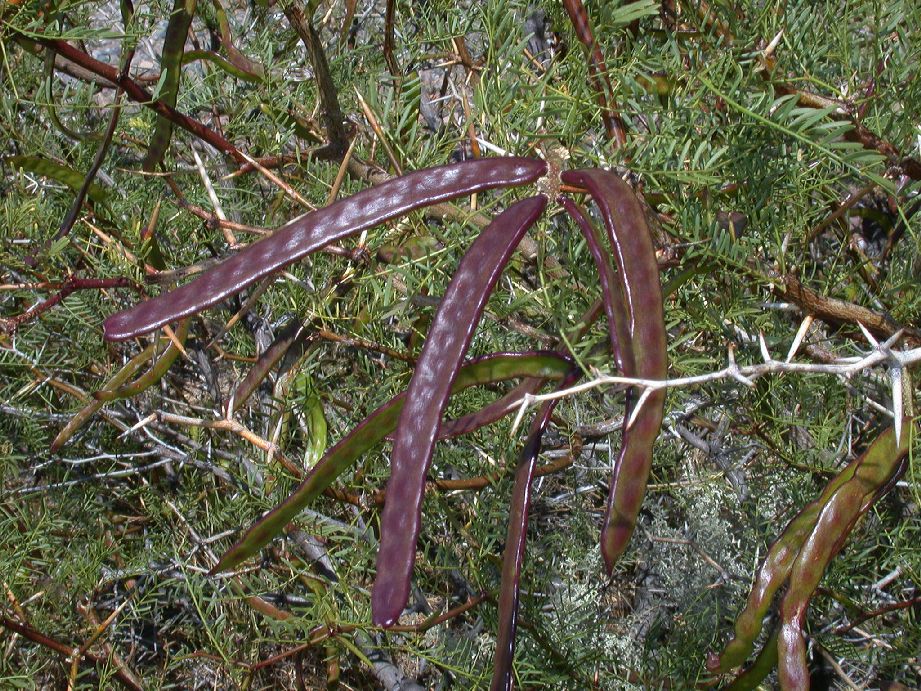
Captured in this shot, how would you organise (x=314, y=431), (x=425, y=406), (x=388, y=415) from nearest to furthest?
(x=425, y=406), (x=388, y=415), (x=314, y=431)

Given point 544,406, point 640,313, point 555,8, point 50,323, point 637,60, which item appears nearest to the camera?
point 640,313

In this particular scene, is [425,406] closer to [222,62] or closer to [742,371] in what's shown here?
[742,371]

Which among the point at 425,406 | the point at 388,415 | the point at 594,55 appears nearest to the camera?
the point at 425,406

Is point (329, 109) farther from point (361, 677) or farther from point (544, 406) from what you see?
point (361, 677)

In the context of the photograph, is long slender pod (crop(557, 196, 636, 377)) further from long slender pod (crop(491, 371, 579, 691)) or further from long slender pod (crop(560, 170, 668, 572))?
long slender pod (crop(491, 371, 579, 691))

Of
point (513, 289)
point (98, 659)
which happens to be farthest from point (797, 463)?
point (98, 659)

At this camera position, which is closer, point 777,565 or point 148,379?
point 777,565

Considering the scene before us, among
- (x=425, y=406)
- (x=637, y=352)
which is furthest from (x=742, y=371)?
(x=425, y=406)
